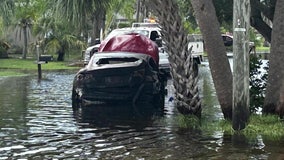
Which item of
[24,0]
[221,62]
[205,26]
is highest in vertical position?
[24,0]

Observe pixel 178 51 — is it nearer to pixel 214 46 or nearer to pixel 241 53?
pixel 214 46

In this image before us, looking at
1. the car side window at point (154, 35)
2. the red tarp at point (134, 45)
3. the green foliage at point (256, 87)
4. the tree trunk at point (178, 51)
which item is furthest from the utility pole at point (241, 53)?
the car side window at point (154, 35)

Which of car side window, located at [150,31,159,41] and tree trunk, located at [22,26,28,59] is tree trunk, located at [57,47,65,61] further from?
car side window, located at [150,31,159,41]

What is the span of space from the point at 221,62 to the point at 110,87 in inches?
165

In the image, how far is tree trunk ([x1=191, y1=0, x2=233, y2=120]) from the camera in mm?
10328

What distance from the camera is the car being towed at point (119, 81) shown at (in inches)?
544

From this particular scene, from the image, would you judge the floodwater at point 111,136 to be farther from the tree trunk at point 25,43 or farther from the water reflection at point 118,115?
the tree trunk at point 25,43

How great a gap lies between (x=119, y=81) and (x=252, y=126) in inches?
177

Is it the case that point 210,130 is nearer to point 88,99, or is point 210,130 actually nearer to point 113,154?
point 113,154

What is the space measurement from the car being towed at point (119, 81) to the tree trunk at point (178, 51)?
3045mm

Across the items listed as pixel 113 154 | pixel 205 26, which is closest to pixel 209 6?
pixel 205 26

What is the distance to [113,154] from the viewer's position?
8.61 metres

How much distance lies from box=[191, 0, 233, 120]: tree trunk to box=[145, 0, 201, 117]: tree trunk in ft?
1.79

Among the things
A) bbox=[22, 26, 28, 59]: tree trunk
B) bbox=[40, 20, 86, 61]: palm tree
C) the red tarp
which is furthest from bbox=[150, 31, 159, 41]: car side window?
bbox=[22, 26, 28, 59]: tree trunk
